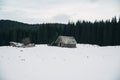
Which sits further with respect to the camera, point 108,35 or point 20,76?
point 108,35

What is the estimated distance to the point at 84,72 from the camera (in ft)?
24.9

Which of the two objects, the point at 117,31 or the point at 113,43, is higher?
the point at 117,31

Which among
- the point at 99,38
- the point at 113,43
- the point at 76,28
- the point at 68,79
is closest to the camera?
the point at 68,79

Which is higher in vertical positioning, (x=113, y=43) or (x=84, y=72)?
(x=84, y=72)

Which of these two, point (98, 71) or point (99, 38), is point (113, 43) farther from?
point (98, 71)

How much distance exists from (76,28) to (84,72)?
6153 cm

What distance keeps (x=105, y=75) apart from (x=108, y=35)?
5266cm

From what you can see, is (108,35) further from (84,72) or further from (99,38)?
(84,72)

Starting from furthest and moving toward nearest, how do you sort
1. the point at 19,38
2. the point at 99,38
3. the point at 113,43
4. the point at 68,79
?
the point at 19,38, the point at 99,38, the point at 113,43, the point at 68,79

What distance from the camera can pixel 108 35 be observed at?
57.3 metres

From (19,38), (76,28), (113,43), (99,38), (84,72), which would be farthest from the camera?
(19,38)

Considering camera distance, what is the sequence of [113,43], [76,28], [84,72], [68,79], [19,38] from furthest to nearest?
[19,38]
[76,28]
[113,43]
[84,72]
[68,79]

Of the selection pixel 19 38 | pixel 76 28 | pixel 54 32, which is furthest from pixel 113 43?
pixel 19 38

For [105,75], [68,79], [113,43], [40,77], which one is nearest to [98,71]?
[105,75]
